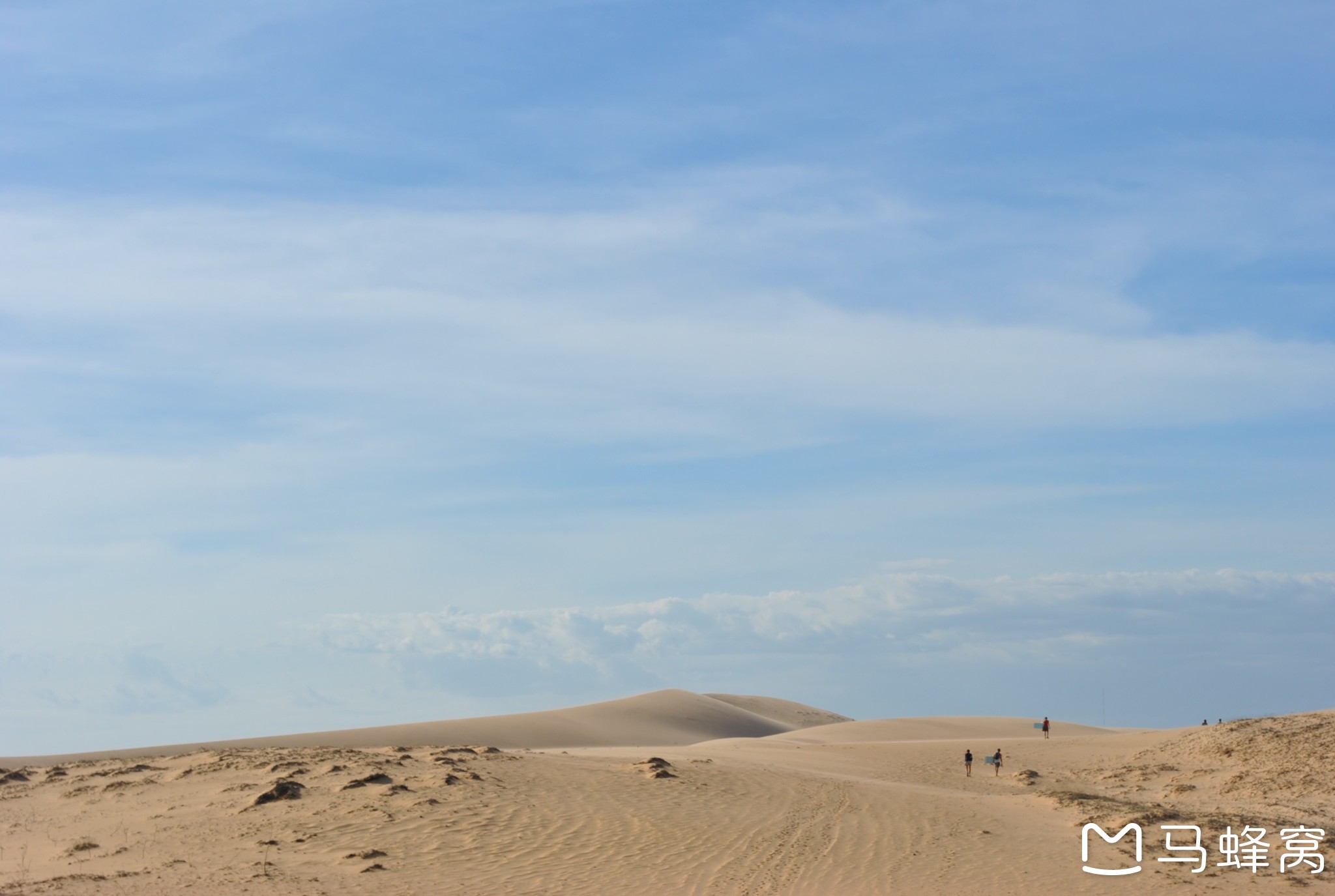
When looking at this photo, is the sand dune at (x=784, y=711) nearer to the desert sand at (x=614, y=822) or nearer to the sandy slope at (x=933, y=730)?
the sandy slope at (x=933, y=730)

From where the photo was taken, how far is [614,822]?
19.4m

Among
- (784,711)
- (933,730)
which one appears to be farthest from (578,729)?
(784,711)

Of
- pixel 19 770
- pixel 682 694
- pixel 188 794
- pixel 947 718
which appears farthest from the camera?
pixel 682 694

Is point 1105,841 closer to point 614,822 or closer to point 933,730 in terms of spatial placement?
point 614,822

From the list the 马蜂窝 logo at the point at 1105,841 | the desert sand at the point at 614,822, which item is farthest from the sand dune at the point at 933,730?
the 马蜂窝 logo at the point at 1105,841

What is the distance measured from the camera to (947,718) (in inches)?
2253

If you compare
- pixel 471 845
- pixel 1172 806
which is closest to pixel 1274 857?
pixel 1172 806

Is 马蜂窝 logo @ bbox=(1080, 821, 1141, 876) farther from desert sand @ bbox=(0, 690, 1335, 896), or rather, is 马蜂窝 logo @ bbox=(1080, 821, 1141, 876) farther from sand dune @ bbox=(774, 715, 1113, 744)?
sand dune @ bbox=(774, 715, 1113, 744)

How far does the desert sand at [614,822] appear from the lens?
632 inches

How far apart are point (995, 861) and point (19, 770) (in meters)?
23.2

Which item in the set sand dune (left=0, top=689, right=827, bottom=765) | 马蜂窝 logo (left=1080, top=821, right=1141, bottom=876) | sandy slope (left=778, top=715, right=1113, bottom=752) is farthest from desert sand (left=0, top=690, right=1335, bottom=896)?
sandy slope (left=778, top=715, right=1113, bottom=752)

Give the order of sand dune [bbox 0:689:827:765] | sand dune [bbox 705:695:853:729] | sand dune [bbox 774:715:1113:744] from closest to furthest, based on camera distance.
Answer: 1. sand dune [bbox 0:689:827:765]
2. sand dune [bbox 774:715:1113:744]
3. sand dune [bbox 705:695:853:729]

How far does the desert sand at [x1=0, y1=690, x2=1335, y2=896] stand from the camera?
52.6 ft

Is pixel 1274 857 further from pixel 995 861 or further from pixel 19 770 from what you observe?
pixel 19 770
